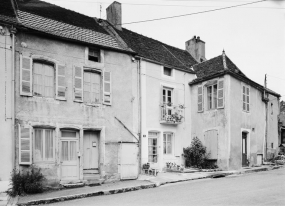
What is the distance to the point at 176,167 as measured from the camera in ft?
54.1

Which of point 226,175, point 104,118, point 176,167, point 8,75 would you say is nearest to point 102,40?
point 104,118

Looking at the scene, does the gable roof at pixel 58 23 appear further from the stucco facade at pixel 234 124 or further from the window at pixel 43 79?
the stucco facade at pixel 234 124

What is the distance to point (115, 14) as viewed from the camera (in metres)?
18.7

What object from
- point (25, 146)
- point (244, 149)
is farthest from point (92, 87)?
point (244, 149)

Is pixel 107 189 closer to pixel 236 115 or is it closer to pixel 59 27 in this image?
pixel 59 27

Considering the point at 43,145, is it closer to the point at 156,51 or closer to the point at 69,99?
the point at 69,99

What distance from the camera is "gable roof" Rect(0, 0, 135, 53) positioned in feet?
42.4

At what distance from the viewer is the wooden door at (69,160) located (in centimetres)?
1286

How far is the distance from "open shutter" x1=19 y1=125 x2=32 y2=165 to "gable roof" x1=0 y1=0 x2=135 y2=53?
421 centimetres

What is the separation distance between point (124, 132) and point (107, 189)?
370 cm

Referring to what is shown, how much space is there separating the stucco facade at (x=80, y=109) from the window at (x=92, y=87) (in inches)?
7.0

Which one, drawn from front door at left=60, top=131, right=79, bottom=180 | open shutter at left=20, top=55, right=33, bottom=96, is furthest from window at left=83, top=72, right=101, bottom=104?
open shutter at left=20, top=55, right=33, bottom=96

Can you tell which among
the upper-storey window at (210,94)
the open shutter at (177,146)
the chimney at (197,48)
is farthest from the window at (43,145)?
the chimney at (197,48)

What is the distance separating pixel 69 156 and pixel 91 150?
1194 mm
